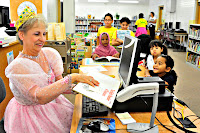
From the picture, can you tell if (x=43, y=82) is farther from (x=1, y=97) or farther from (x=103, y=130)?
(x=103, y=130)

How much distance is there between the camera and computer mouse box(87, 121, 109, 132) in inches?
44.5

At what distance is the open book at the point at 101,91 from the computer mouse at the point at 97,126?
13 centimetres

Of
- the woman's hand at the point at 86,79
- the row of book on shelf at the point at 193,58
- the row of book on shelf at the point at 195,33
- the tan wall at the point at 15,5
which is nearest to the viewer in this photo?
the woman's hand at the point at 86,79

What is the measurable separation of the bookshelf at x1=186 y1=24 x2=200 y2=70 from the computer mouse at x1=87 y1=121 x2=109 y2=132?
6.02 m

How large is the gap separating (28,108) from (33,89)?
0.23 meters

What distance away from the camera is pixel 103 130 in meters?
1.14

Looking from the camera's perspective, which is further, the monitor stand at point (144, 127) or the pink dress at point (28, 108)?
the pink dress at point (28, 108)

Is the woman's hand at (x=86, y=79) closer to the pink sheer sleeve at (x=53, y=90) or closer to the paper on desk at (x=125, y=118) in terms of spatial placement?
the pink sheer sleeve at (x=53, y=90)

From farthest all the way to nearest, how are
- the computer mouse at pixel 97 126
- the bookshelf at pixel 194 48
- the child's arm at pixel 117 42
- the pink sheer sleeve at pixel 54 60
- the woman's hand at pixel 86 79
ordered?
1. the bookshelf at pixel 194 48
2. the child's arm at pixel 117 42
3. the pink sheer sleeve at pixel 54 60
4. the woman's hand at pixel 86 79
5. the computer mouse at pixel 97 126

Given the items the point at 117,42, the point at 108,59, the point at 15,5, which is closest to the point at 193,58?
the point at 117,42

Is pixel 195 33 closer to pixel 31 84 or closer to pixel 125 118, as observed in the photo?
pixel 125 118

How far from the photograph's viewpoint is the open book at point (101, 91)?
3.75 ft

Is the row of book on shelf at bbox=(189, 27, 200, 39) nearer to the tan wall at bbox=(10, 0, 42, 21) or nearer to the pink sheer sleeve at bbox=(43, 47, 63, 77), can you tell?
the tan wall at bbox=(10, 0, 42, 21)

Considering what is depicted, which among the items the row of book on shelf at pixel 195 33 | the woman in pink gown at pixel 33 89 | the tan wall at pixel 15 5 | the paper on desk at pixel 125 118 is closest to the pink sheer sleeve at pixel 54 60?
the woman in pink gown at pixel 33 89
